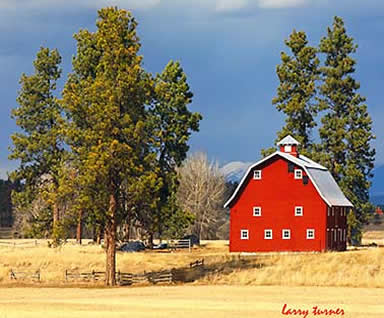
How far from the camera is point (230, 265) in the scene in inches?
2793

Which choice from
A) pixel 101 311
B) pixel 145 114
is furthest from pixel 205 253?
pixel 101 311

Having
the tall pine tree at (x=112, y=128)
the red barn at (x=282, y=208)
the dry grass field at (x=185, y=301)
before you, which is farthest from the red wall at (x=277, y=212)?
the dry grass field at (x=185, y=301)

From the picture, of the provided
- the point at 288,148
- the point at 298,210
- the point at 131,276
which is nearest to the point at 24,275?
the point at 131,276

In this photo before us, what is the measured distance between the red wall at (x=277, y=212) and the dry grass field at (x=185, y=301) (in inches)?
1187

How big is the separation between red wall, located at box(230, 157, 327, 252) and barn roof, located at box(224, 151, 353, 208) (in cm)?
59

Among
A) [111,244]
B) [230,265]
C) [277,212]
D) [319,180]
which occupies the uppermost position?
[319,180]

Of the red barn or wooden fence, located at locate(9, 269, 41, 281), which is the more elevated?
the red barn

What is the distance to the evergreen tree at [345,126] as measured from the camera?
318 ft

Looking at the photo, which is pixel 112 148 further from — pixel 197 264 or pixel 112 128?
pixel 197 264

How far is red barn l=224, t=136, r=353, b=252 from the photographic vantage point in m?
86.8

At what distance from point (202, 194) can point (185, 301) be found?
244 feet
